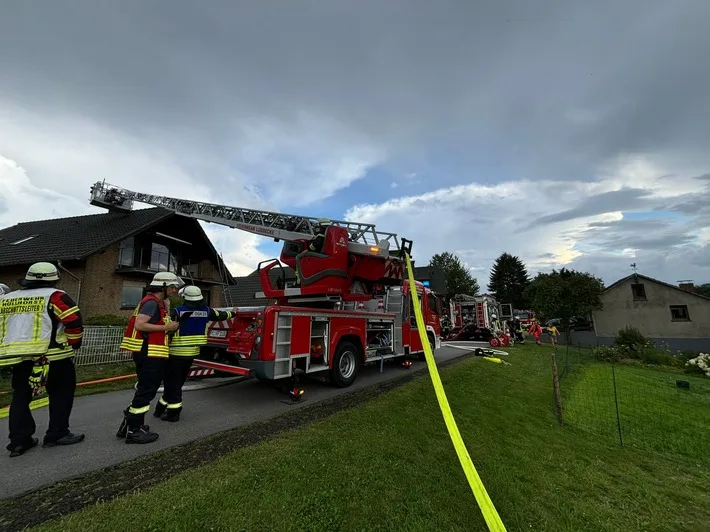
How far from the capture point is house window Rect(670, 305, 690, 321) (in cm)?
2284

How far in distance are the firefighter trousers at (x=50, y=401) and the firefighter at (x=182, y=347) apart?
1.00 m

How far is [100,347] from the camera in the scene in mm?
9930

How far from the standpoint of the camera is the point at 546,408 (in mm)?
6656

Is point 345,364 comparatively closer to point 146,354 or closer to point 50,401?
point 146,354

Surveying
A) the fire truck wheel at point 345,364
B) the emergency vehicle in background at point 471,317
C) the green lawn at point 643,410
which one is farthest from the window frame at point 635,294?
the fire truck wheel at point 345,364

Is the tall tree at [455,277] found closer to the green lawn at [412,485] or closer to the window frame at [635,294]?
the window frame at [635,294]

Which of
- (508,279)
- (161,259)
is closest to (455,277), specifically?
(508,279)

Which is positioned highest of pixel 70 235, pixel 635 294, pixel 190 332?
pixel 70 235

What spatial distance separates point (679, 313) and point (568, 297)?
7925 millimetres

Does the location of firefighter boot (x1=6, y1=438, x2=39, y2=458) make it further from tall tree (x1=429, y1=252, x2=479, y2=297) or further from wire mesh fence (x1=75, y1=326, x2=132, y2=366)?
tall tree (x1=429, y1=252, x2=479, y2=297)

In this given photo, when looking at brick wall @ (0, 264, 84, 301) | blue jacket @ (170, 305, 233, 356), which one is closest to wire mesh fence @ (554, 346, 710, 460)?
blue jacket @ (170, 305, 233, 356)

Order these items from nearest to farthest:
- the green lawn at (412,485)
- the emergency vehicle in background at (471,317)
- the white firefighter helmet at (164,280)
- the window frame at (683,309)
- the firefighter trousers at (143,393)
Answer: the green lawn at (412,485)
the firefighter trousers at (143,393)
the white firefighter helmet at (164,280)
the emergency vehicle in background at (471,317)
the window frame at (683,309)

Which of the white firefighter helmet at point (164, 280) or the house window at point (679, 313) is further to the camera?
the house window at point (679, 313)

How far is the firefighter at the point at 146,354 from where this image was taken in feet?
12.7
